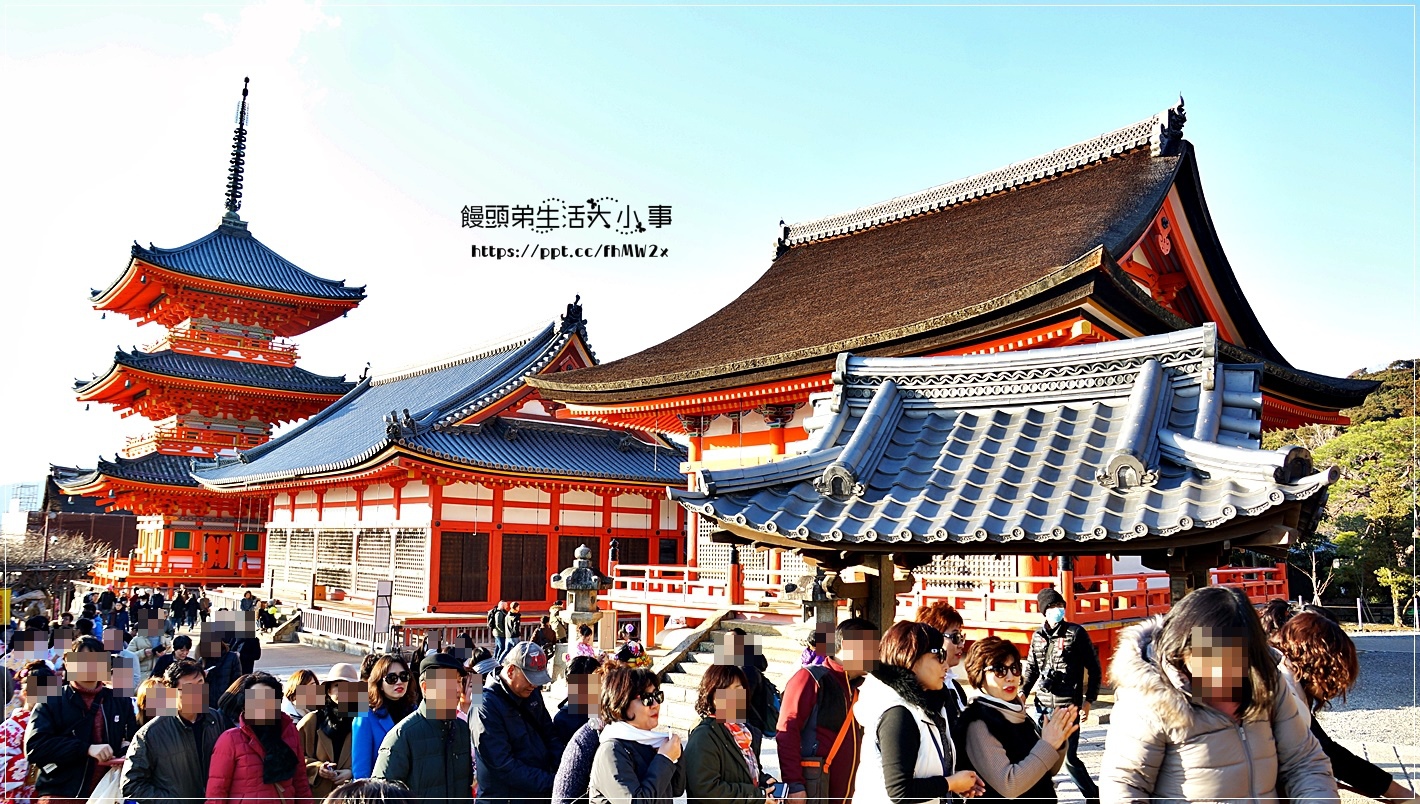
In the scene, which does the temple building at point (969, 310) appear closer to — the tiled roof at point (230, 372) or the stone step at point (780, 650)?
the stone step at point (780, 650)

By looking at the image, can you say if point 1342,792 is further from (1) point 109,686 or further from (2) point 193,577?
(2) point 193,577

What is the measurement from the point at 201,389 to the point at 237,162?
1472cm

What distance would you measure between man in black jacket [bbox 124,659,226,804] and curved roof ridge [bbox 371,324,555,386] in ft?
70.6

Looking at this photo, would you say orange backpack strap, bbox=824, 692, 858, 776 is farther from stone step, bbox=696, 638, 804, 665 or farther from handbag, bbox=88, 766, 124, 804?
stone step, bbox=696, 638, 804, 665

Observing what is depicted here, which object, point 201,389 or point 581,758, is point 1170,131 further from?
point 201,389

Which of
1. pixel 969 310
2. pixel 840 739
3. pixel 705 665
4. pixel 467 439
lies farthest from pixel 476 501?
pixel 840 739

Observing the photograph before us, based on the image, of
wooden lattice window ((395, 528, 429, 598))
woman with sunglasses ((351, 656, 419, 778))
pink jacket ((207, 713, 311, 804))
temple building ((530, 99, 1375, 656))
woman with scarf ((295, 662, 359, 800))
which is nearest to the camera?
pink jacket ((207, 713, 311, 804))

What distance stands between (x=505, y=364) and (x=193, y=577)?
1587 centimetres

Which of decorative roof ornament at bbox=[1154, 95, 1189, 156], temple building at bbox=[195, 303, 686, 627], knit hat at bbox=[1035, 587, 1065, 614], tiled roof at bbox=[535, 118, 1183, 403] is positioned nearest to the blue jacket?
knit hat at bbox=[1035, 587, 1065, 614]

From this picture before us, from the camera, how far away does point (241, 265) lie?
126ft

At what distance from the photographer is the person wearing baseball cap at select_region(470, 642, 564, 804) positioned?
4.73m

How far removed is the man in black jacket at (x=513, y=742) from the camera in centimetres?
473

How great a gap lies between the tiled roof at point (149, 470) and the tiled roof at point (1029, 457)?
32.3 meters

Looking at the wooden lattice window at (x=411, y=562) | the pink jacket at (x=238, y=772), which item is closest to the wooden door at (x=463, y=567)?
the wooden lattice window at (x=411, y=562)
